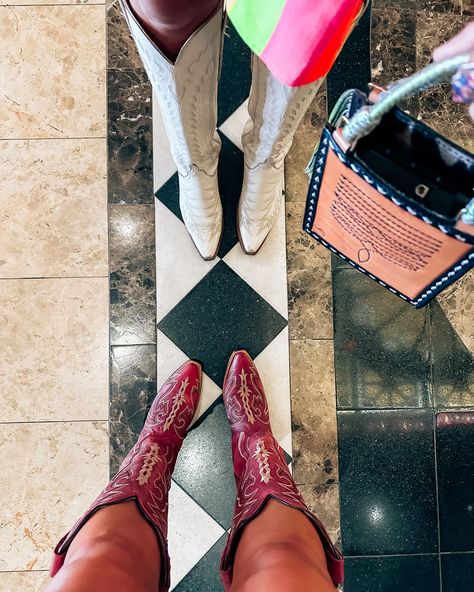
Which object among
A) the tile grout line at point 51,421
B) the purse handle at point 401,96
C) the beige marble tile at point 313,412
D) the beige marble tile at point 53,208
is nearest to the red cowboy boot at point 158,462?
the tile grout line at point 51,421

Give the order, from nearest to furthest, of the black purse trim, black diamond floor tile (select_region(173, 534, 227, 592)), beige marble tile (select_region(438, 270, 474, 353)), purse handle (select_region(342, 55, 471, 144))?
purse handle (select_region(342, 55, 471, 144)), the black purse trim, black diamond floor tile (select_region(173, 534, 227, 592)), beige marble tile (select_region(438, 270, 474, 353))

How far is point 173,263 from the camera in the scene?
62.6 inches

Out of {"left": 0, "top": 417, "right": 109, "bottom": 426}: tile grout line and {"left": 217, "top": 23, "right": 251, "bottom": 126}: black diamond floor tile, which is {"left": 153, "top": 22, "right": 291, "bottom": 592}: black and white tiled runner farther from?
{"left": 0, "top": 417, "right": 109, "bottom": 426}: tile grout line

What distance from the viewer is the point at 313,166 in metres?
0.79

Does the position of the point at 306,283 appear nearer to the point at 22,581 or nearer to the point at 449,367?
the point at 449,367

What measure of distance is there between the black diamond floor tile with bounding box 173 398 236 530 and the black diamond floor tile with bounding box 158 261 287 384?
0.15 meters

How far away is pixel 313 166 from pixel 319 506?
3.70ft

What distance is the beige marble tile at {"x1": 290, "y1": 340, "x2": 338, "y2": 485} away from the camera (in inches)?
61.7

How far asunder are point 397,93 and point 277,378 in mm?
1108

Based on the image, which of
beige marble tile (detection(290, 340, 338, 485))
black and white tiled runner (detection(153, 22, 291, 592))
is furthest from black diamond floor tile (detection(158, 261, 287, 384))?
beige marble tile (detection(290, 340, 338, 485))

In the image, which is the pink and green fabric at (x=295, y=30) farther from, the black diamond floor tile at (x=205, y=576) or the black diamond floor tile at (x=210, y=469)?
the black diamond floor tile at (x=205, y=576)

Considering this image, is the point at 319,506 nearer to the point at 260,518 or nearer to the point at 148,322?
the point at 260,518

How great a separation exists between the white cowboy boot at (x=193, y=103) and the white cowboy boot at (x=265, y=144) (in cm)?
8

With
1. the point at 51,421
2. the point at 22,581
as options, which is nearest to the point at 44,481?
the point at 51,421
